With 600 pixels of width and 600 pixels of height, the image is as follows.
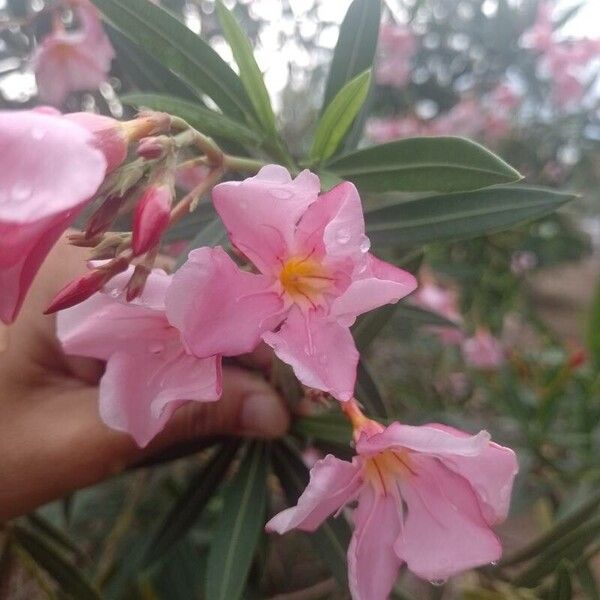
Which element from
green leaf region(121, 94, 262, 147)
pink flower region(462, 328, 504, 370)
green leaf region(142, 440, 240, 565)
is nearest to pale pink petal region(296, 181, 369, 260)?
green leaf region(121, 94, 262, 147)

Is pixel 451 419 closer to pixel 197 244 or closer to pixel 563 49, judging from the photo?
pixel 197 244

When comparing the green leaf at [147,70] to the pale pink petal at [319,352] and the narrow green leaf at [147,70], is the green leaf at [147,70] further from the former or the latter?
the pale pink petal at [319,352]

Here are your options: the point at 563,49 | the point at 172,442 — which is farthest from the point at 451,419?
A: the point at 563,49

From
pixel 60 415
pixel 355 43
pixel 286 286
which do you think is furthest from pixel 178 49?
pixel 60 415

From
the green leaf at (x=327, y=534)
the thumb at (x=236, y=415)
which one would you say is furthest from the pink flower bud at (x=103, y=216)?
the green leaf at (x=327, y=534)

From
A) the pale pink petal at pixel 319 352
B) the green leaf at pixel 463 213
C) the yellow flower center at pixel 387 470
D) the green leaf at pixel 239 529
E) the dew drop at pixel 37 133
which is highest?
the dew drop at pixel 37 133

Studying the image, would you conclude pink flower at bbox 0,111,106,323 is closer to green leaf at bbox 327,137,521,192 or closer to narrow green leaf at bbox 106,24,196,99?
green leaf at bbox 327,137,521,192
